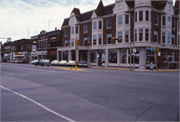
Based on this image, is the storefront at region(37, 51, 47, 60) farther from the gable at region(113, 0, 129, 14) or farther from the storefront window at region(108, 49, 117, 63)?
the gable at region(113, 0, 129, 14)

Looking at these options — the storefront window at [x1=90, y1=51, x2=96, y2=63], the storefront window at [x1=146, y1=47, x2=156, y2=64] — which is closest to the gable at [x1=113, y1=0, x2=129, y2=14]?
the storefront window at [x1=146, y1=47, x2=156, y2=64]

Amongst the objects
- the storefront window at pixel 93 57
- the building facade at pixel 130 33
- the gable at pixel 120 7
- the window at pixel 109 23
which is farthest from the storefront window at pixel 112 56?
the gable at pixel 120 7

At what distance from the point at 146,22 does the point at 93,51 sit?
16.2 m

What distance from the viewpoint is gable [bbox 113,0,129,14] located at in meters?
35.1

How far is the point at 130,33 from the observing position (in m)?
34.8

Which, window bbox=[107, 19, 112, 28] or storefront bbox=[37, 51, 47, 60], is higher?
window bbox=[107, 19, 112, 28]

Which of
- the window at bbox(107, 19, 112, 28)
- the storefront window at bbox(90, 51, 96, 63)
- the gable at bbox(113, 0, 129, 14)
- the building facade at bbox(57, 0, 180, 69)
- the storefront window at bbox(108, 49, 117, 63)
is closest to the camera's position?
the building facade at bbox(57, 0, 180, 69)

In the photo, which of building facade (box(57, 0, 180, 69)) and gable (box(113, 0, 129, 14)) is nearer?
building facade (box(57, 0, 180, 69))

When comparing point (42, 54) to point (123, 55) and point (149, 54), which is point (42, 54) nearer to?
point (123, 55)

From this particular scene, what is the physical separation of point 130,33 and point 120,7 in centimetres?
623

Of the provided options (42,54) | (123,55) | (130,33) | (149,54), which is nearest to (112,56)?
(123,55)

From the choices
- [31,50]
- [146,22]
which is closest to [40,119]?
[146,22]

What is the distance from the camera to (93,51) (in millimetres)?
44031

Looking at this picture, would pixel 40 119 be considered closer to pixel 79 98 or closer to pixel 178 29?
pixel 79 98
